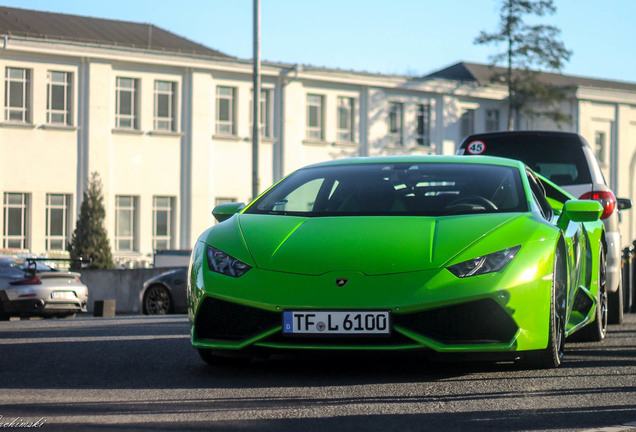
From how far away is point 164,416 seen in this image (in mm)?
5109

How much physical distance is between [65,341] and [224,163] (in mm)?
39802

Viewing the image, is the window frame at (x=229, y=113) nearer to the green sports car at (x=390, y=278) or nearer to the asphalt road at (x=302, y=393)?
the asphalt road at (x=302, y=393)

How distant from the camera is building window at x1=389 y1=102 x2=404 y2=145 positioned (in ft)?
180

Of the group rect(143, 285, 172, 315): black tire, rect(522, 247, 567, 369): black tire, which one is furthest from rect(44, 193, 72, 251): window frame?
rect(522, 247, 567, 369): black tire

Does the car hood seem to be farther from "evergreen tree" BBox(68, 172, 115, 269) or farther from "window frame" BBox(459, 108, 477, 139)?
"window frame" BBox(459, 108, 477, 139)

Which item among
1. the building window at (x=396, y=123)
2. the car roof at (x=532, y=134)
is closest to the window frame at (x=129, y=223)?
the building window at (x=396, y=123)

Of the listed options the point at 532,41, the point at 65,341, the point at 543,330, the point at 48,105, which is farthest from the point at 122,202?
the point at 543,330

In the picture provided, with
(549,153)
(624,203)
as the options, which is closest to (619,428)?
(549,153)

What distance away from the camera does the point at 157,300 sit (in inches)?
851

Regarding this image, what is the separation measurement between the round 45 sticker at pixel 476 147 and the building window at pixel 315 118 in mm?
38739

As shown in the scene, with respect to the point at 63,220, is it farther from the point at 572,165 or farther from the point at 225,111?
the point at 572,165

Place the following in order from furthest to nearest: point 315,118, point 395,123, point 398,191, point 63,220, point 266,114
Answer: point 395,123
point 315,118
point 266,114
point 63,220
point 398,191

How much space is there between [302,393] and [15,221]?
39.1m

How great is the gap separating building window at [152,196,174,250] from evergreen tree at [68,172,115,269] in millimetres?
5333
